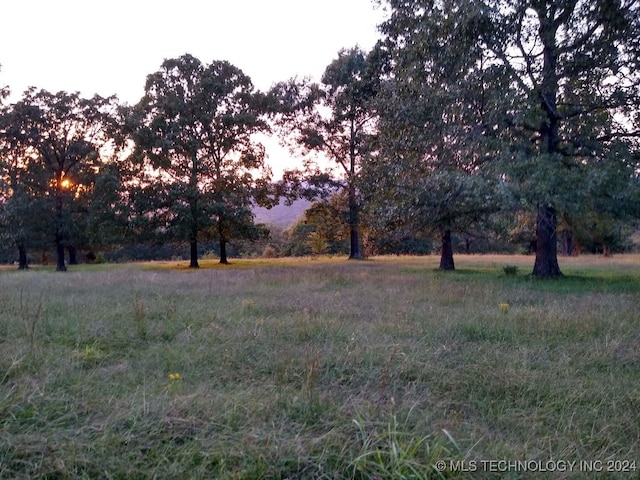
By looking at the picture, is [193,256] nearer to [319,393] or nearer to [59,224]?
[59,224]

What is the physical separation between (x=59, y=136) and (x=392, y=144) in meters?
22.0

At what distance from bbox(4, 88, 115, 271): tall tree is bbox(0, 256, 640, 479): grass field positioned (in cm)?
2242

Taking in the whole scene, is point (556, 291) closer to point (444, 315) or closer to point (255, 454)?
point (444, 315)

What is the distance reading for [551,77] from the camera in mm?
11875

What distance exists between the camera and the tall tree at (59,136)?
2581 cm

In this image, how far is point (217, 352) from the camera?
5211mm

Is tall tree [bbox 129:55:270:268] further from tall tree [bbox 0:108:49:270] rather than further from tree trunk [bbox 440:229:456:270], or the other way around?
tree trunk [bbox 440:229:456:270]

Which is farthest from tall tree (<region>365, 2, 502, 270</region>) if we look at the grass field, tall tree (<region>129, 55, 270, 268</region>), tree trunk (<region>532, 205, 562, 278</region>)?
tall tree (<region>129, 55, 270, 268</region>)

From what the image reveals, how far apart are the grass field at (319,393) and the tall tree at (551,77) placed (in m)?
4.62

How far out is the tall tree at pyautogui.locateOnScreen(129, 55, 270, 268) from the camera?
24.5m

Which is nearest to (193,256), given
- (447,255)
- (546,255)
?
(447,255)

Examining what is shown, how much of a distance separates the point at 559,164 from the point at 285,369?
9196mm

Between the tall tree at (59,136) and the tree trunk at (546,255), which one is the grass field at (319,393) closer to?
the tree trunk at (546,255)

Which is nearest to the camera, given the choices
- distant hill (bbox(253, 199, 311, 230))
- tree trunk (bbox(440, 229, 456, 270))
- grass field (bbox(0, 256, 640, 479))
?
grass field (bbox(0, 256, 640, 479))
